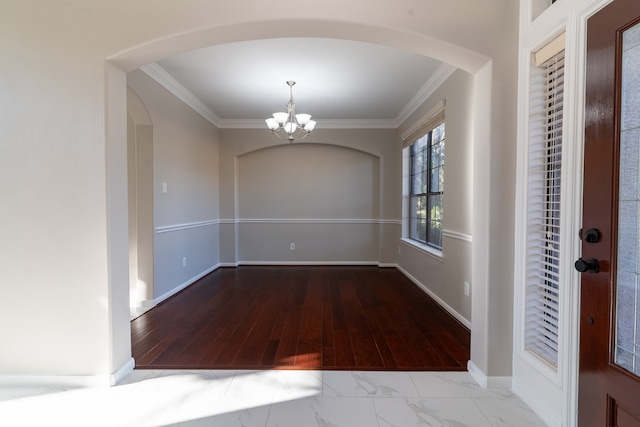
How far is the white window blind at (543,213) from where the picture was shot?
1761 millimetres

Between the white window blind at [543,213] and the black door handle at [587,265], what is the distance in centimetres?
29

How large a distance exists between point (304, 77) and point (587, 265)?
323 centimetres

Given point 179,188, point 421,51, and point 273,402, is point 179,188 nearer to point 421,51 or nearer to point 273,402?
point 273,402

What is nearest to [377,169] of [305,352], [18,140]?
[305,352]

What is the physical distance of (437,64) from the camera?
3355 mm

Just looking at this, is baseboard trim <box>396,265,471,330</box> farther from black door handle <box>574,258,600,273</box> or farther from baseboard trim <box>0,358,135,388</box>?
baseboard trim <box>0,358,135,388</box>

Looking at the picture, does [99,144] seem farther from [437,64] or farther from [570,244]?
[437,64]

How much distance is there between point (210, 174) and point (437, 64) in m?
3.77

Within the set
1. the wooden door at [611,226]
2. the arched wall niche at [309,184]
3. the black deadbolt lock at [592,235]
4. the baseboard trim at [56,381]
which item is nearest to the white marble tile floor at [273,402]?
the baseboard trim at [56,381]

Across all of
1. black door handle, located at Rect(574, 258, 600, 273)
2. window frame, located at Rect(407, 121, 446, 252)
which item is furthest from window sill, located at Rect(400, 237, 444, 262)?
black door handle, located at Rect(574, 258, 600, 273)

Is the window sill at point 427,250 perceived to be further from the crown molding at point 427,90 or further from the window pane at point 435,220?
the crown molding at point 427,90

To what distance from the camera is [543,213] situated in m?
1.87

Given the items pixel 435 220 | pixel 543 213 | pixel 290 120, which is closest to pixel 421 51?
pixel 543 213

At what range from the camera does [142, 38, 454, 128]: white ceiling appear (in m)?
3.11
